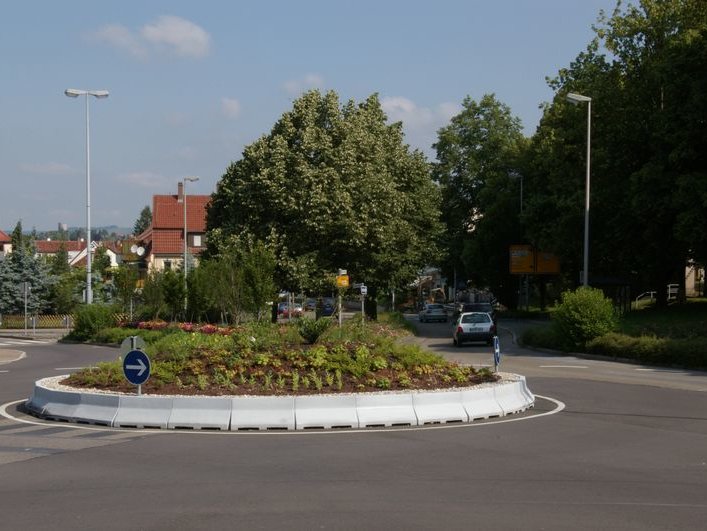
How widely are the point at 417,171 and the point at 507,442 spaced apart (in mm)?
42544

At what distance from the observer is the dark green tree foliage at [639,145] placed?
40656 mm

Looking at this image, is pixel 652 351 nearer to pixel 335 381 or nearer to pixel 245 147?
pixel 335 381

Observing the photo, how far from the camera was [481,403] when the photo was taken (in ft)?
50.8

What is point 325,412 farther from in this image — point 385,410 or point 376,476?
point 376,476

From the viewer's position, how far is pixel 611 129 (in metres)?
49.5

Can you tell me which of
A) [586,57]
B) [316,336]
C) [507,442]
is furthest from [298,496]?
[586,57]

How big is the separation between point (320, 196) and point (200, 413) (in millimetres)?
30831

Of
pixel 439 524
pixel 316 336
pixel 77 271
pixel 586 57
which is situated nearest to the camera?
pixel 439 524

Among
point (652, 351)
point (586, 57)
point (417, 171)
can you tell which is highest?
point (586, 57)

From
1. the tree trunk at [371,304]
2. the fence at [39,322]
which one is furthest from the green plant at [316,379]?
the fence at [39,322]

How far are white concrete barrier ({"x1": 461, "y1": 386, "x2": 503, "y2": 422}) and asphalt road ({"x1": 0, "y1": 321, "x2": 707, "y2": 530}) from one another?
534mm

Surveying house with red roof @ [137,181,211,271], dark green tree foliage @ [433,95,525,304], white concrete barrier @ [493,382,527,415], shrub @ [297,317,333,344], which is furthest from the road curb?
house with red roof @ [137,181,211,271]

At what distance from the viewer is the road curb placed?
14.2m

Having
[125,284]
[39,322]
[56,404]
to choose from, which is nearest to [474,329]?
[125,284]
